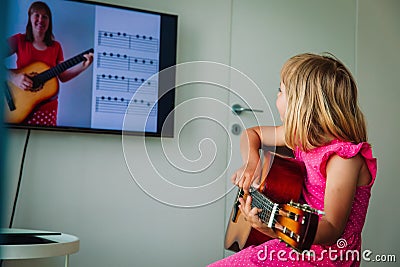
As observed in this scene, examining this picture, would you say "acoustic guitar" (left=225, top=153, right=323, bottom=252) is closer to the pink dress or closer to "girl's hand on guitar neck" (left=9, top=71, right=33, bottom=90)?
the pink dress

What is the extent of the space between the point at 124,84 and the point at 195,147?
Result: 1.54 feet

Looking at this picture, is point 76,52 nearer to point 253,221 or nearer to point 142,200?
point 142,200

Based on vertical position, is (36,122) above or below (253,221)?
above

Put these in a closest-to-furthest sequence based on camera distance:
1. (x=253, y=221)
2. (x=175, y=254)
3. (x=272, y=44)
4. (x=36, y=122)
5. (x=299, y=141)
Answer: (x=253, y=221)
(x=299, y=141)
(x=36, y=122)
(x=175, y=254)
(x=272, y=44)

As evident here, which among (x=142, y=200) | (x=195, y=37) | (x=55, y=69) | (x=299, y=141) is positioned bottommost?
(x=142, y=200)

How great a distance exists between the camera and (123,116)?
7.90 feet

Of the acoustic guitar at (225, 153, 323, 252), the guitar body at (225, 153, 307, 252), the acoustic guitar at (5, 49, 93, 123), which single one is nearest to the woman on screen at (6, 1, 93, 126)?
the acoustic guitar at (5, 49, 93, 123)

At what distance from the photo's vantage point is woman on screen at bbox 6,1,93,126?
7.16 feet

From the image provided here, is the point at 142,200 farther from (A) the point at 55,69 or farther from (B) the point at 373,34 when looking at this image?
(B) the point at 373,34

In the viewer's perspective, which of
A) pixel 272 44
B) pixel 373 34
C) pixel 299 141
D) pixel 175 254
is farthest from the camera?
pixel 373 34

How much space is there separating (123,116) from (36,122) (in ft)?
1.23

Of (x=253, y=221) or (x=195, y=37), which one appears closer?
(x=253, y=221)

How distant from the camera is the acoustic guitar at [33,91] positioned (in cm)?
217

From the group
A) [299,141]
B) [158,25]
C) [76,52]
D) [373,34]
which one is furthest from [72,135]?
[373,34]
